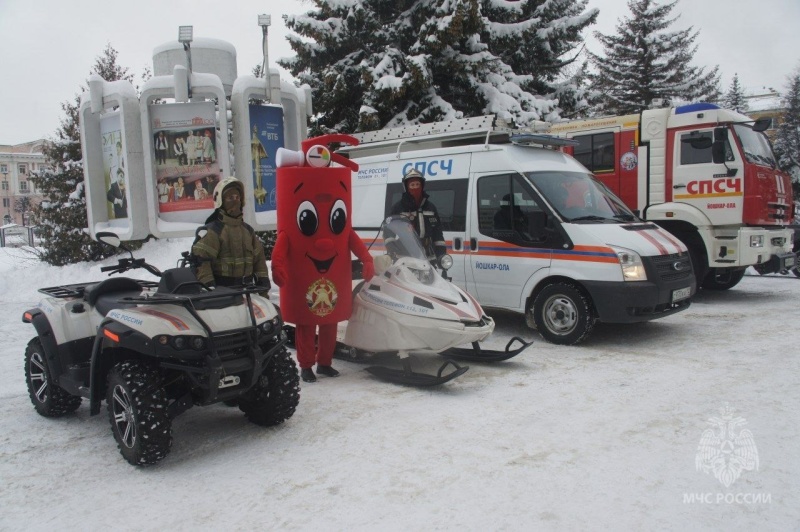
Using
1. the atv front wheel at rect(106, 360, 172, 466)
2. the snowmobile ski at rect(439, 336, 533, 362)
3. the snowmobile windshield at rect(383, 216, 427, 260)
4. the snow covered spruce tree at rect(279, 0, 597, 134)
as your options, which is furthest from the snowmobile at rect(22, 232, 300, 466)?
the snow covered spruce tree at rect(279, 0, 597, 134)

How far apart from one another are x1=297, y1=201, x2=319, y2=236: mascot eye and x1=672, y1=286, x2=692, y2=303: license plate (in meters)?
4.34

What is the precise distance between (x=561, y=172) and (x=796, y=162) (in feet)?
83.3

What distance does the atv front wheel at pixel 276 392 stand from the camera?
453cm

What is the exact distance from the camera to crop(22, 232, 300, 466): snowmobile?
155 inches

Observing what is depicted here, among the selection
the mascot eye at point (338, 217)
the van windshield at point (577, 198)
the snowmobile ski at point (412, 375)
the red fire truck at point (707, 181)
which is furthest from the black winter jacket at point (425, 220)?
the red fire truck at point (707, 181)

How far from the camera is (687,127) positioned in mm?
10039

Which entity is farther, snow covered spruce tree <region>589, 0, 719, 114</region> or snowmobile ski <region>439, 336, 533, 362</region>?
snow covered spruce tree <region>589, 0, 719, 114</region>

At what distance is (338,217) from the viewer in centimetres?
591

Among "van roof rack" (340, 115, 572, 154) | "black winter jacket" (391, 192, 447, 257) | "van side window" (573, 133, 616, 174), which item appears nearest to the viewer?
"black winter jacket" (391, 192, 447, 257)

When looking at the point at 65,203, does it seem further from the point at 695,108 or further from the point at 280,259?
the point at 695,108

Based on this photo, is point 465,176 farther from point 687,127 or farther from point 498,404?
point 687,127

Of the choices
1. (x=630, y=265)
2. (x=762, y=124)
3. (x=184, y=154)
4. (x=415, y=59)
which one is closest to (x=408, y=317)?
(x=630, y=265)

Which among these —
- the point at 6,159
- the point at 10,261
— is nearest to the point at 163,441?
the point at 10,261

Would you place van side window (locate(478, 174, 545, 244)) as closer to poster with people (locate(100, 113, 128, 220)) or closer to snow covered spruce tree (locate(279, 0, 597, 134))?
poster with people (locate(100, 113, 128, 220))
